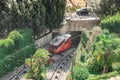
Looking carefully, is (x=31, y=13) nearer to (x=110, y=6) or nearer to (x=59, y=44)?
(x=59, y=44)

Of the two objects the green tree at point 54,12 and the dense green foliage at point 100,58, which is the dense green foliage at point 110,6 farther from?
the dense green foliage at point 100,58

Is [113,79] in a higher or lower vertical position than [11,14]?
lower

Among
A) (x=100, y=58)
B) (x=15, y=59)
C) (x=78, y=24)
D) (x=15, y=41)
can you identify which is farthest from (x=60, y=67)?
(x=78, y=24)

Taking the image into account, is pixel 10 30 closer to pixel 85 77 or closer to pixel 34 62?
pixel 34 62

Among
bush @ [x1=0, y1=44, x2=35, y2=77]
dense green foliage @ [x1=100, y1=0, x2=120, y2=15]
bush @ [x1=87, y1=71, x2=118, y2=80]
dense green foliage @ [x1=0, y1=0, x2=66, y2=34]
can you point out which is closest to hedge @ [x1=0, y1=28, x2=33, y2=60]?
bush @ [x1=0, y1=44, x2=35, y2=77]

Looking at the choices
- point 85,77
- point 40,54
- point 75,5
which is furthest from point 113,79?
point 75,5

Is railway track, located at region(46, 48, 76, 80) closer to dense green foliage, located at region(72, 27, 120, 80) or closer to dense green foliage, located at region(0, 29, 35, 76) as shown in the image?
dense green foliage, located at region(72, 27, 120, 80)
